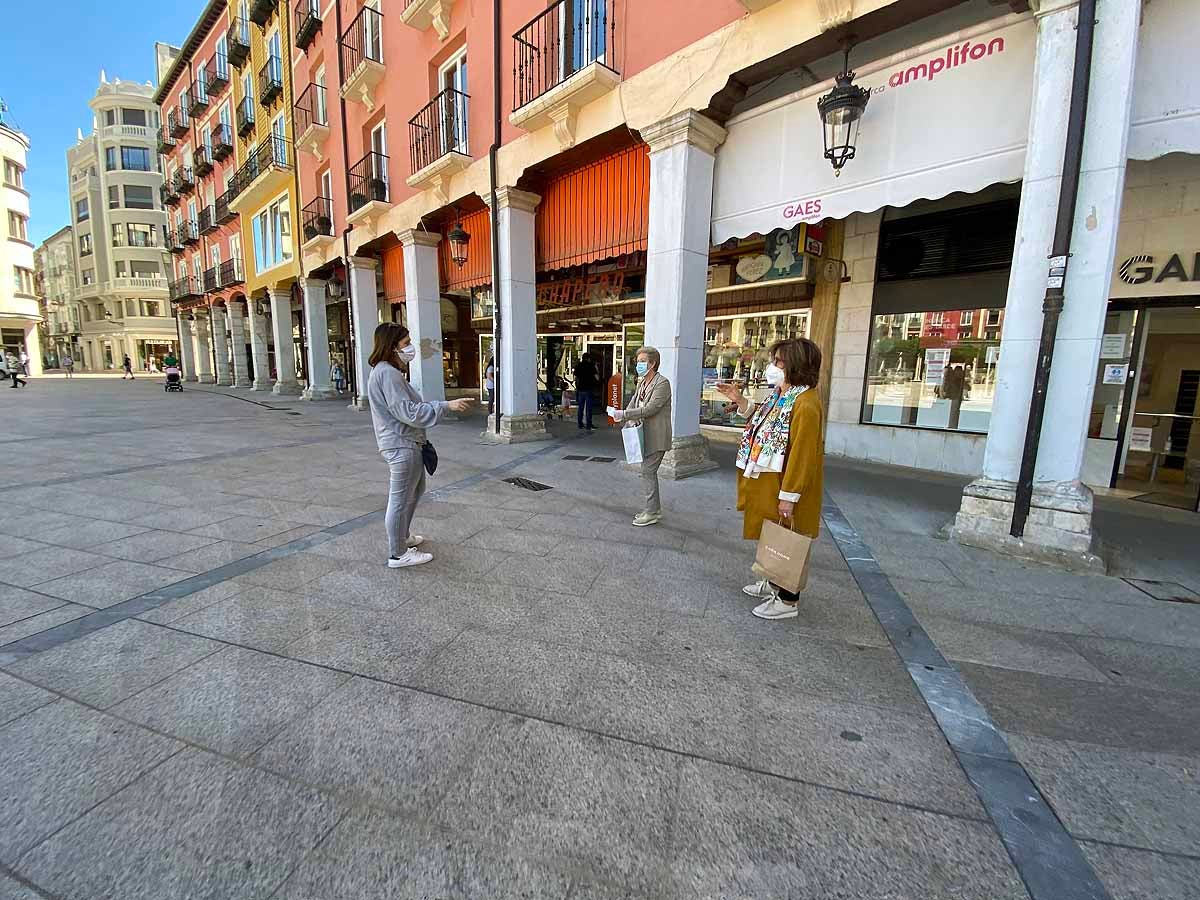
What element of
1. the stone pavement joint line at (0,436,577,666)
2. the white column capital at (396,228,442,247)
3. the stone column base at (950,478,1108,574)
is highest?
the white column capital at (396,228,442,247)

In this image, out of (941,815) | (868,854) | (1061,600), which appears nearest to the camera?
(868,854)

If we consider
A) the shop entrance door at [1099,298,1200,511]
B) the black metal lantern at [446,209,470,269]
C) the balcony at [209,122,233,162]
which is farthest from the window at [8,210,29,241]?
the shop entrance door at [1099,298,1200,511]

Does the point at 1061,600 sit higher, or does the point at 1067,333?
the point at 1067,333

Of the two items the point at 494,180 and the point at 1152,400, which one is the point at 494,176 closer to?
the point at 494,180

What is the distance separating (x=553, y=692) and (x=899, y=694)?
5.75ft

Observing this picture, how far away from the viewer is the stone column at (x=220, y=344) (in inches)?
1082

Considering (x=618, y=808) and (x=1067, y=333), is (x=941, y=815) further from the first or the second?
(x=1067, y=333)

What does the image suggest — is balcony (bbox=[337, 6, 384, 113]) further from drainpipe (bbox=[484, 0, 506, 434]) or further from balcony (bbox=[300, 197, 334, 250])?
drainpipe (bbox=[484, 0, 506, 434])

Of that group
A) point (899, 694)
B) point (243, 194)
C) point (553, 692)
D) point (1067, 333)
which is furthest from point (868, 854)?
point (243, 194)

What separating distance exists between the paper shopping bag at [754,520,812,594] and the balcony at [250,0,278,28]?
23.6 meters

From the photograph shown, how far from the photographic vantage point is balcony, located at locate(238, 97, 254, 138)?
1975 centimetres

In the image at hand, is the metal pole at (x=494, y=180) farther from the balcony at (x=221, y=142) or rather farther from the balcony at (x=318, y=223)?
the balcony at (x=221, y=142)

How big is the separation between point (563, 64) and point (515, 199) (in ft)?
6.95

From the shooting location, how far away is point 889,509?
5.70 metres
